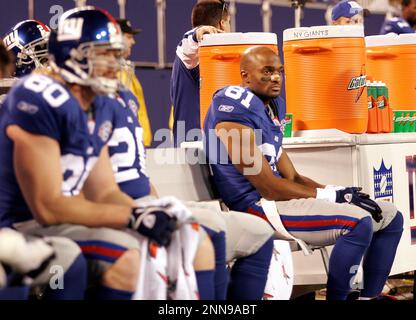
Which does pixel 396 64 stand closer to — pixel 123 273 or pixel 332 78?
pixel 332 78

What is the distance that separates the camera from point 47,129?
284cm

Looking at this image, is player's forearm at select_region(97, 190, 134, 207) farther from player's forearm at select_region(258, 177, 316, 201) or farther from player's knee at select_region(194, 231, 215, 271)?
player's forearm at select_region(258, 177, 316, 201)

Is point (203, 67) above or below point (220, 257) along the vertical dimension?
above

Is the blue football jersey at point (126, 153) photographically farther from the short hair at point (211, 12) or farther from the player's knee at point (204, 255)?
→ the short hair at point (211, 12)

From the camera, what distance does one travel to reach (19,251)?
103 inches

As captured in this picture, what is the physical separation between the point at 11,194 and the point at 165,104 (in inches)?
209

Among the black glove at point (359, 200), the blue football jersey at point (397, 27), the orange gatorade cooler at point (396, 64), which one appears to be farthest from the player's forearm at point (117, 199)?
the blue football jersey at point (397, 27)

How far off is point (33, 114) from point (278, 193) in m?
1.55

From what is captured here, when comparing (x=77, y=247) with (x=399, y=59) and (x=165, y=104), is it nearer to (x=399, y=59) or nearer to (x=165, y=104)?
(x=399, y=59)

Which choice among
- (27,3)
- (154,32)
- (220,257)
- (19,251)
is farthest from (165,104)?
(19,251)

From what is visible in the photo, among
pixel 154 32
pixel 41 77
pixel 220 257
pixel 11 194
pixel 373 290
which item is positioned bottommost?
pixel 373 290

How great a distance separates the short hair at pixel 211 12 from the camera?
5438 millimetres

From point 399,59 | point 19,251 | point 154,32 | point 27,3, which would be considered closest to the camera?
point 19,251

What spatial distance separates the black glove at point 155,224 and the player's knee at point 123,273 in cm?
10
